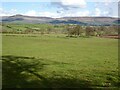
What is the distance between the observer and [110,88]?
40.9 ft

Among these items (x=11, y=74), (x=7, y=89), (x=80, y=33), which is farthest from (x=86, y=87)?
(x=80, y=33)

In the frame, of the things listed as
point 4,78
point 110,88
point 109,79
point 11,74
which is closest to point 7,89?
point 4,78

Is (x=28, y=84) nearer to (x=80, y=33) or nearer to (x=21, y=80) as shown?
(x=21, y=80)

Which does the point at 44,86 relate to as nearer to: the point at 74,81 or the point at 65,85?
the point at 65,85

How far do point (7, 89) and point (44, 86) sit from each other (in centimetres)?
184

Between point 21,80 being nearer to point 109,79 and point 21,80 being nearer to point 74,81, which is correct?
point 74,81

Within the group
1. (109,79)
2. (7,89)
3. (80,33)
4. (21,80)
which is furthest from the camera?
(80,33)

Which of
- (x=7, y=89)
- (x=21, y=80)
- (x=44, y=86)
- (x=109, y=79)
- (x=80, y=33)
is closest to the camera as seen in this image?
(x=7, y=89)

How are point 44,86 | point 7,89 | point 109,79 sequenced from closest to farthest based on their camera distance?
point 7,89 → point 44,86 → point 109,79

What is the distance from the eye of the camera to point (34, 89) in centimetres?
1176

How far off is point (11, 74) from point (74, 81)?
13.3 feet

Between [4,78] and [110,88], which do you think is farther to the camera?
[4,78]

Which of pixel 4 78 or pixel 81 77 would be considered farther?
pixel 81 77

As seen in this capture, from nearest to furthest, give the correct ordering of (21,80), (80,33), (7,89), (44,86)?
(7,89) → (44,86) → (21,80) → (80,33)
